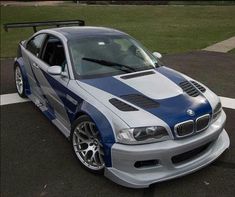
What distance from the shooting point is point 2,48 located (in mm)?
11672

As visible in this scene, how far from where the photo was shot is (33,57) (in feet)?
19.7

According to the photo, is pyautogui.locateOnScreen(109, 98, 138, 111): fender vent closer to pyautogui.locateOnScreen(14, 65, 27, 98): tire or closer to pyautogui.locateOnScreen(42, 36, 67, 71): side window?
pyautogui.locateOnScreen(42, 36, 67, 71): side window

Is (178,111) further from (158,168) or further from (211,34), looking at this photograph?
(211,34)

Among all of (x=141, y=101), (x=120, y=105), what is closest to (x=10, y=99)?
(x=120, y=105)

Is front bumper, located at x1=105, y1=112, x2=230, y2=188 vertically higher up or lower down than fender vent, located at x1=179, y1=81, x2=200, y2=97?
lower down

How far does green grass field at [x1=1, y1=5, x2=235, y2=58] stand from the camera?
5.00m

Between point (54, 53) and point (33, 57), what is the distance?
73 centimetres

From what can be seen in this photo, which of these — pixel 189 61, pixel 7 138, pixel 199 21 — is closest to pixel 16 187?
pixel 7 138

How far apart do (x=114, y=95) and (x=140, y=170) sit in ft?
2.95

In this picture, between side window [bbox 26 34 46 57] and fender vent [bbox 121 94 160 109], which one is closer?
fender vent [bbox 121 94 160 109]

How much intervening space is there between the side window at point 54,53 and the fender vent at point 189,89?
1598mm

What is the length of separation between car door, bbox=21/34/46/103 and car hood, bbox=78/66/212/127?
162 centimetres

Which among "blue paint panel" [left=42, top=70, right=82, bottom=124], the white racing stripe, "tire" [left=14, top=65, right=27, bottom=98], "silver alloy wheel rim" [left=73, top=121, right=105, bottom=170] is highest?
"blue paint panel" [left=42, top=70, right=82, bottom=124]

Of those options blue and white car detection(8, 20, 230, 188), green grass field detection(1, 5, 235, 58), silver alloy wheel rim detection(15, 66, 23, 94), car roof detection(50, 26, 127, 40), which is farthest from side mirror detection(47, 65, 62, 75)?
silver alloy wheel rim detection(15, 66, 23, 94)
